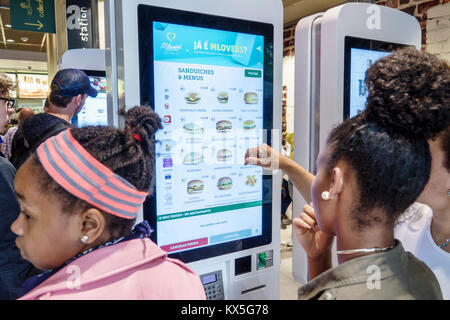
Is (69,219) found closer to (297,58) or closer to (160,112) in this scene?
(160,112)

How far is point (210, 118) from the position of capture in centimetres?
140

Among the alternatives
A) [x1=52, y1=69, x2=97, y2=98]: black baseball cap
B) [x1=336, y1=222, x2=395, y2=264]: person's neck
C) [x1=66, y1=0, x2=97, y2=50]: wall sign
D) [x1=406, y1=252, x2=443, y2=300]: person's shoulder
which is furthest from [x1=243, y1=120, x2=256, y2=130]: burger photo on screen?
[x1=66, y1=0, x2=97, y2=50]: wall sign

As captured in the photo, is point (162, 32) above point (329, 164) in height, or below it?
above

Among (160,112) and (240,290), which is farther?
(240,290)

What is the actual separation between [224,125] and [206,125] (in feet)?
0.27

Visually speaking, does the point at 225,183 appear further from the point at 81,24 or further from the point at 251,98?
the point at 81,24

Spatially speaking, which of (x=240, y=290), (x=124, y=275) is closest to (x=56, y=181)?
(x=124, y=275)

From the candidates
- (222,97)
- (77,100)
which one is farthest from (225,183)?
(77,100)

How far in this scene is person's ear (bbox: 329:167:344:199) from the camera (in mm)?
901

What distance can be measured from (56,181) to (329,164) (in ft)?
2.24

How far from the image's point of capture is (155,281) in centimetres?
85

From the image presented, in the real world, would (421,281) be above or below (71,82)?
below

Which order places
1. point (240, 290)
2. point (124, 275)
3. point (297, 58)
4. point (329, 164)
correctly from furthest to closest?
point (297, 58), point (240, 290), point (329, 164), point (124, 275)

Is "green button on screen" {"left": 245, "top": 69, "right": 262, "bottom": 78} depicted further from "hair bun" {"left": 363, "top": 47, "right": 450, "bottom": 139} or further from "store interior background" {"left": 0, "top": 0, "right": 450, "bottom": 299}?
"hair bun" {"left": 363, "top": 47, "right": 450, "bottom": 139}
